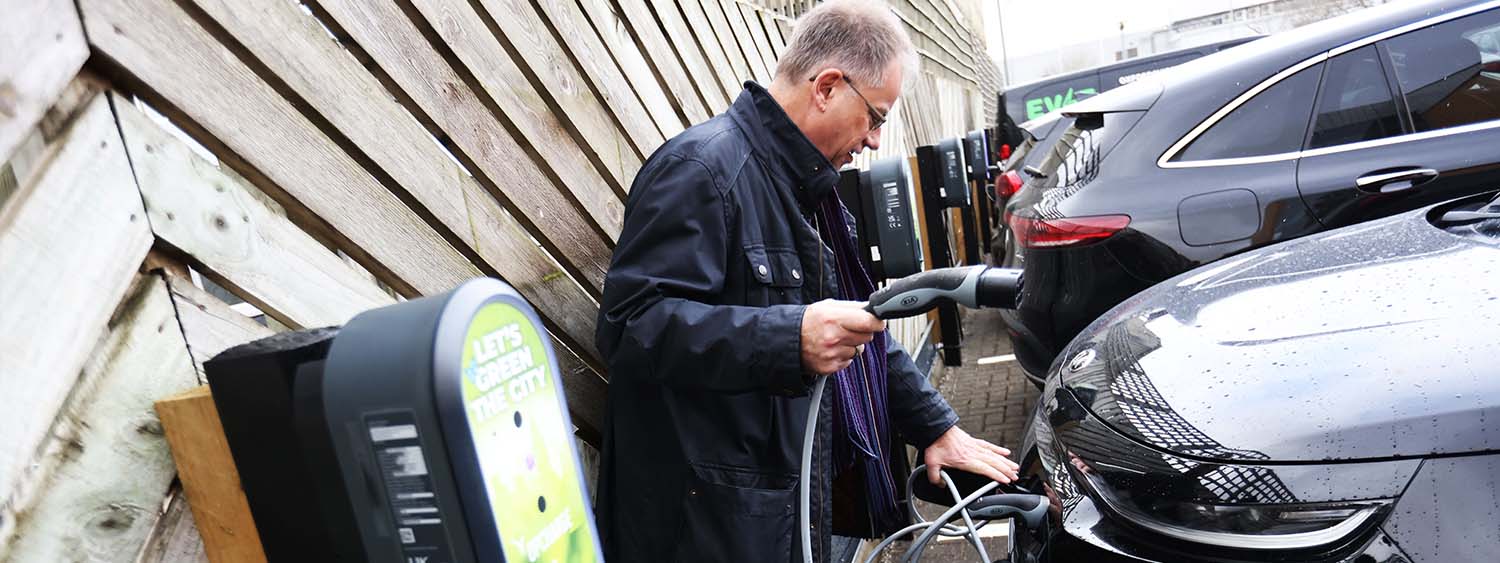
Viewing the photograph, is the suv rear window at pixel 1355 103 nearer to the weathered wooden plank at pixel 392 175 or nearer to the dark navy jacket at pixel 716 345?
the dark navy jacket at pixel 716 345

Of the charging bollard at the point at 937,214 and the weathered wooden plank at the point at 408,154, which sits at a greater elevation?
the weathered wooden plank at the point at 408,154

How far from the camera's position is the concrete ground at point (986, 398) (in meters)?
3.79

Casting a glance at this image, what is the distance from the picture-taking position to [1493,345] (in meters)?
1.54

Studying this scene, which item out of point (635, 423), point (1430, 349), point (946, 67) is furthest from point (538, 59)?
point (946, 67)

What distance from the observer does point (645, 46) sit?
2.76 meters

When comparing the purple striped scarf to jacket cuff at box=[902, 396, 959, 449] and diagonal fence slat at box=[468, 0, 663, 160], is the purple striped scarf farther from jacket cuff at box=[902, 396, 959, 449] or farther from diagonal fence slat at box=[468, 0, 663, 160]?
diagonal fence slat at box=[468, 0, 663, 160]

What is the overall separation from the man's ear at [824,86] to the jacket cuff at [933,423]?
759 millimetres

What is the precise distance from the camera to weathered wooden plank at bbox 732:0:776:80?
11.7ft

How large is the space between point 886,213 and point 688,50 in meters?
0.84

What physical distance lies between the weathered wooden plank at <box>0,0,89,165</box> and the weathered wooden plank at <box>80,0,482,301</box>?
5cm

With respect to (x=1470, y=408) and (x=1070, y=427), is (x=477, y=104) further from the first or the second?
(x=1470, y=408)

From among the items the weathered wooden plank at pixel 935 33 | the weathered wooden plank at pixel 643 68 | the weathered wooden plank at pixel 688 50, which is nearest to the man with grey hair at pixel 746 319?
the weathered wooden plank at pixel 643 68

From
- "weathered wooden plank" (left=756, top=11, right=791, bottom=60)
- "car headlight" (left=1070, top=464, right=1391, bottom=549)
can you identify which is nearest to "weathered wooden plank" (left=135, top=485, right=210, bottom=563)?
"car headlight" (left=1070, top=464, right=1391, bottom=549)

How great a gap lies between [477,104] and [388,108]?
0.28m
